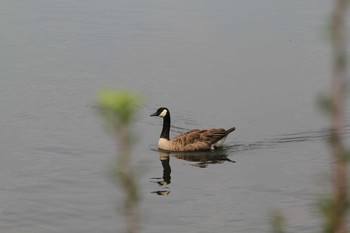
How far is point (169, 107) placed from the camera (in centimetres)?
2364

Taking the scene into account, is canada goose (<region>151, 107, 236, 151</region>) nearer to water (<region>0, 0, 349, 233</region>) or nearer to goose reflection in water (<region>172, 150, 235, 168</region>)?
goose reflection in water (<region>172, 150, 235, 168</region>)

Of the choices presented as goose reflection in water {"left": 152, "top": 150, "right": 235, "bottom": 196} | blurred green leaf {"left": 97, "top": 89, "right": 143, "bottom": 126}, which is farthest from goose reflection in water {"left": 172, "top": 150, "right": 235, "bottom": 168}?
blurred green leaf {"left": 97, "top": 89, "right": 143, "bottom": 126}

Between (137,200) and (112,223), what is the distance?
11934 mm

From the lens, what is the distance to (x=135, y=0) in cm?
4269

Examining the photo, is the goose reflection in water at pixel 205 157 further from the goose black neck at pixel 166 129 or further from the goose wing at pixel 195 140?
the goose black neck at pixel 166 129

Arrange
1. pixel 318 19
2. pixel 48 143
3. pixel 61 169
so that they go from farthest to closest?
pixel 318 19 < pixel 48 143 < pixel 61 169

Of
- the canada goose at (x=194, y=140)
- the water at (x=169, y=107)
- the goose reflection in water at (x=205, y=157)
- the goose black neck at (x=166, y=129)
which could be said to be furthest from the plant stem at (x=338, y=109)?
the goose black neck at (x=166, y=129)

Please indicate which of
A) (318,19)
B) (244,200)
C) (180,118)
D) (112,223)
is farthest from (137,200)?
(318,19)

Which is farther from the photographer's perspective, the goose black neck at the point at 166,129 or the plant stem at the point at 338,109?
the goose black neck at the point at 166,129

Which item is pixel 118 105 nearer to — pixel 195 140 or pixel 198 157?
pixel 198 157

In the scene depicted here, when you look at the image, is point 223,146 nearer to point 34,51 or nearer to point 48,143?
point 48,143

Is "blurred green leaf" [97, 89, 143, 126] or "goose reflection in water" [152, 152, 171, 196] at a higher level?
"goose reflection in water" [152, 152, 171, 196]

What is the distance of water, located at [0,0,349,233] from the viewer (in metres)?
15.5

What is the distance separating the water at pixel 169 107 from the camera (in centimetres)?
1549
